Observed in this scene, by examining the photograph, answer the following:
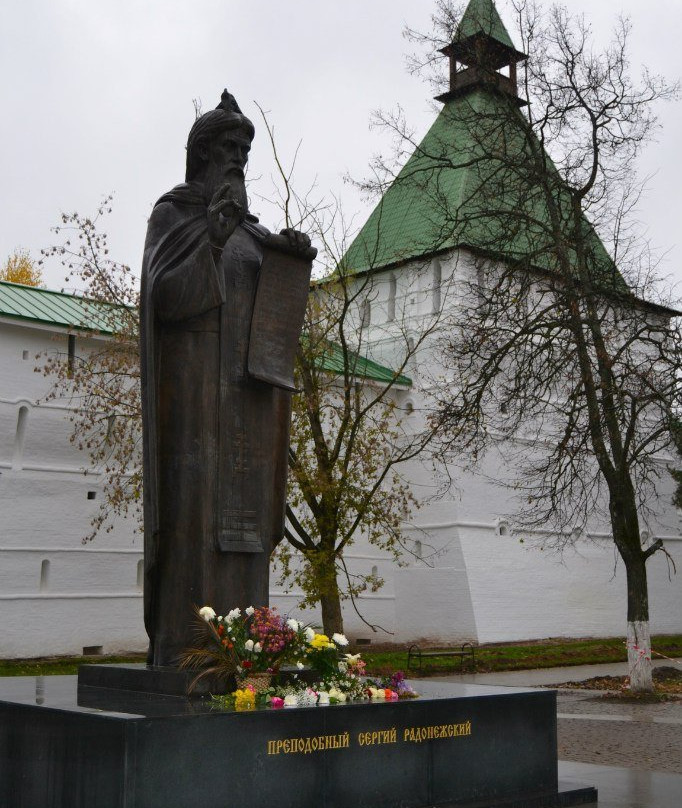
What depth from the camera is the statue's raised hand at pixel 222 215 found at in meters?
6.48

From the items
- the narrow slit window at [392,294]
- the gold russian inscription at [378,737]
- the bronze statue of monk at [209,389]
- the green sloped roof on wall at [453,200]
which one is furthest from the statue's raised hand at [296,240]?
the narrow slit window at [392,294]

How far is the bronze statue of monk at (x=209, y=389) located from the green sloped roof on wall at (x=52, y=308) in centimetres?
1683

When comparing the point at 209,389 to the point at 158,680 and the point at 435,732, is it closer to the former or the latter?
the point at 158,680

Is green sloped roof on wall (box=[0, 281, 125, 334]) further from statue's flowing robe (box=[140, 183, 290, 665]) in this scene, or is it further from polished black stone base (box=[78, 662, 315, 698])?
polished black stone base (box=[78, 662, 315, 698])

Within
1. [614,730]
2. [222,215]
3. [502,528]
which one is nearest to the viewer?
[222,215]

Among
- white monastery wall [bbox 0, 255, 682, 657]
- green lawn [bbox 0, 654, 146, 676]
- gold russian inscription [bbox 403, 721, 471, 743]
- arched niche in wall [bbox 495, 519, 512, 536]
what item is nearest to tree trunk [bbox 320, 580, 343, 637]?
green lawn [bbox 0, 654, 146, 676]

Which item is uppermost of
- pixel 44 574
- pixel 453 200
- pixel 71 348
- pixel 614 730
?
pixel 453 200

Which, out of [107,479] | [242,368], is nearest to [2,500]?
[107,479]

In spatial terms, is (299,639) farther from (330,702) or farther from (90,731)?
(90,731)

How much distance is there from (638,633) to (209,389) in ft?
42.5

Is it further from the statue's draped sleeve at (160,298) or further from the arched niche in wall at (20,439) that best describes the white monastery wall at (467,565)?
the statue's draped sleeve at (160,298)

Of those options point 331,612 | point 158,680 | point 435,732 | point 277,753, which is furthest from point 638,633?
point 277,753

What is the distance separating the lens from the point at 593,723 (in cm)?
1364

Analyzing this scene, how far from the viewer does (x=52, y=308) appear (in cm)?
2569
